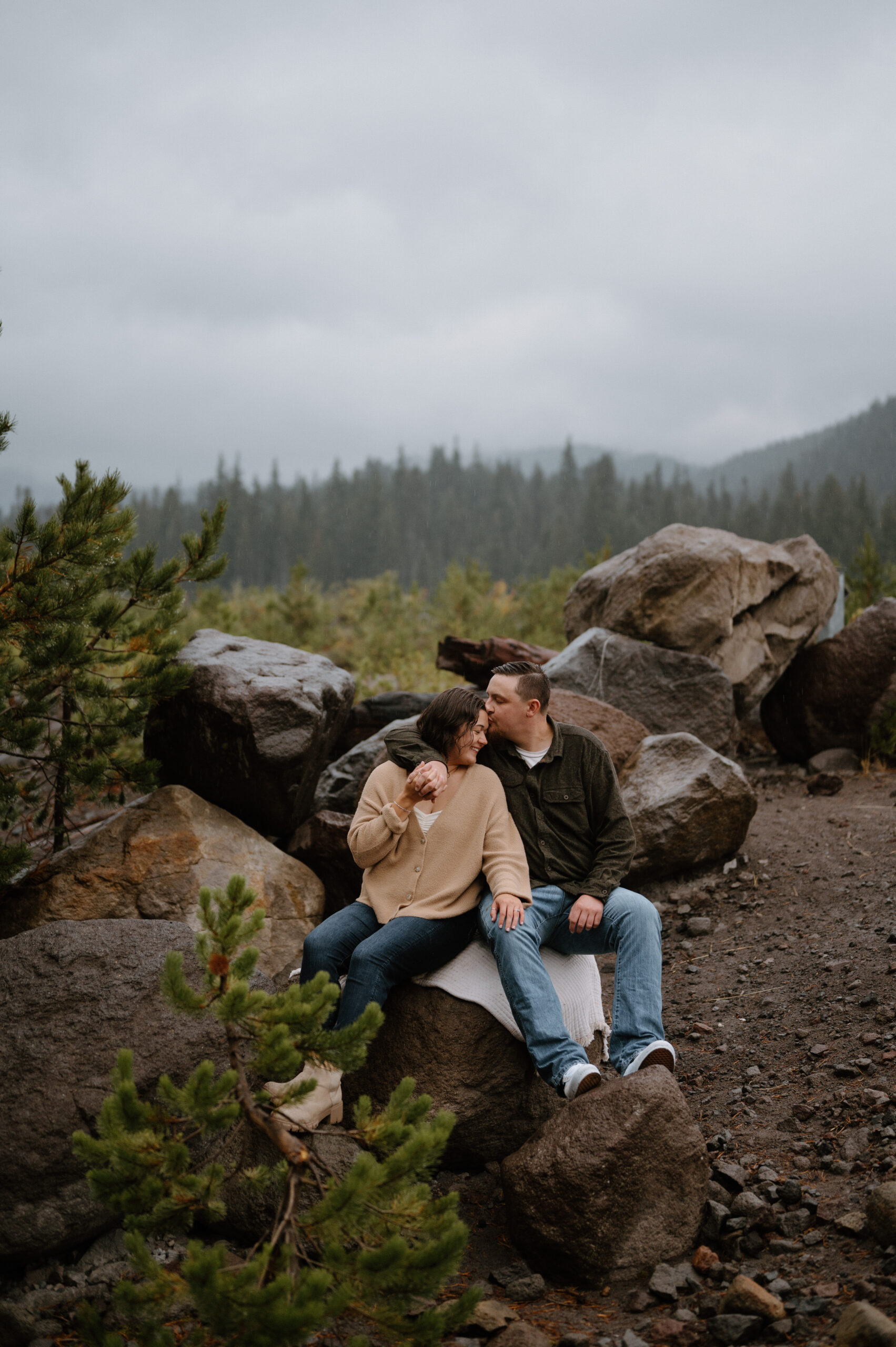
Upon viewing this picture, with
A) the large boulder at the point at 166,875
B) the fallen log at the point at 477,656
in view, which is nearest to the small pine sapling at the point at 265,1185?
the large boulder at the point at 166,875

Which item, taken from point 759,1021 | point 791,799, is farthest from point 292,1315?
point 791,799

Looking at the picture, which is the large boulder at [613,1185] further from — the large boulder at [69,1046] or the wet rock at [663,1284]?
the large boulder at [69,1046]

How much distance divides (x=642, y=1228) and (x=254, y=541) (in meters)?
79.8

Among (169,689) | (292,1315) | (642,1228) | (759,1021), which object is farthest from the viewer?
(169,689)

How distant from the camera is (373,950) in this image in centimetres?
364

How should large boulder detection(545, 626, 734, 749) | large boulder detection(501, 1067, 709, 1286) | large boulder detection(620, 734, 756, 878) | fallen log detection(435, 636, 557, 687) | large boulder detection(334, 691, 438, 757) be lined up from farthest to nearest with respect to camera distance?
fallen log detection(435, 636, 557, 687) → large boulder detection(545, 626, 734, 749) → large boulder detection(334, 691, 438, 757) → large boulder detection(620, 734, 756, 878) → large boulder detection(501, 1067, 709, 1286)

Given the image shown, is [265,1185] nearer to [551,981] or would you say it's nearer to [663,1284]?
[663,1284]

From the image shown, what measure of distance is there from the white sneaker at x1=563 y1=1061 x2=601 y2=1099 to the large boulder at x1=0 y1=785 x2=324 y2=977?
228cm

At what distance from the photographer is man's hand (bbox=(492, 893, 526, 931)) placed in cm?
363

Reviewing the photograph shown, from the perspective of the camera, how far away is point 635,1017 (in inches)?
141

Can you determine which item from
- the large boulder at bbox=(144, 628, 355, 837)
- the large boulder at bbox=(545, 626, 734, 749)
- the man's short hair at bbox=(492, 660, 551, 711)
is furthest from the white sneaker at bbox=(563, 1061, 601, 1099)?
the large boulder at bbox=(545, 626, 734, 749)

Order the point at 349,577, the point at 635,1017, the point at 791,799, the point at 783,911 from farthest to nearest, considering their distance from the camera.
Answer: the point at 349,577
the point at 791,799
the point at 783,911
the point at 635,1017

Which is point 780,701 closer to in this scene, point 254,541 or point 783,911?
point 783,911

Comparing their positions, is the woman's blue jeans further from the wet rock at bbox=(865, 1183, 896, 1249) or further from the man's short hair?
the wet rock at bbox=(865, 1183, 896, 1249)
